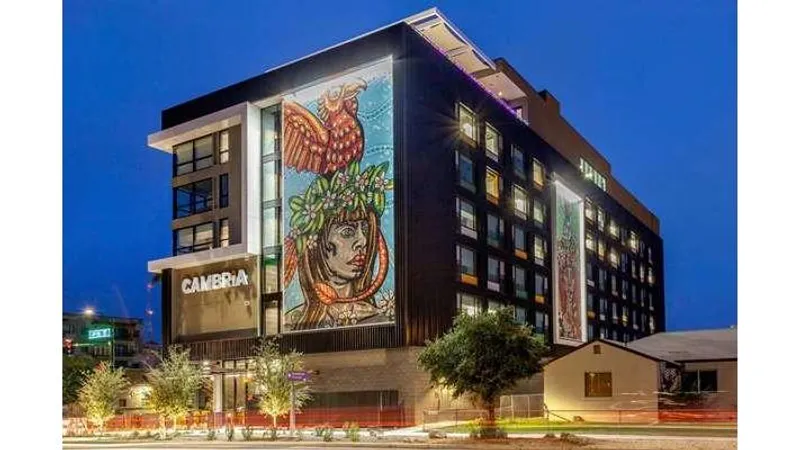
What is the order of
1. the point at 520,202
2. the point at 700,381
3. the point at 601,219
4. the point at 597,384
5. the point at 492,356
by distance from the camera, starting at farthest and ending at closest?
the point at 601,219, the point at 520,202, the point at 700,381, the point at 597,384, the point at 492,356

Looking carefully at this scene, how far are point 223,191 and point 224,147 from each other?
161cm

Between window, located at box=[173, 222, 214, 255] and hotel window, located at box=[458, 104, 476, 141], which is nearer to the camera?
hotel window, located at box=[458, 104, 476, 141]

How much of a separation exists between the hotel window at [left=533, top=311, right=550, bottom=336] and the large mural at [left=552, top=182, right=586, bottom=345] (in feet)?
2.72

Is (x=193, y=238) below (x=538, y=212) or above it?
below

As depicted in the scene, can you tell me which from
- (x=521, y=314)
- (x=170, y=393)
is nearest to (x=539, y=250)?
(x=521, y=314)

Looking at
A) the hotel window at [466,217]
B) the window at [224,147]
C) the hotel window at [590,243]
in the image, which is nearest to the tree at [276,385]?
the hotel window at [466,217]

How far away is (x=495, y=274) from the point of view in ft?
100

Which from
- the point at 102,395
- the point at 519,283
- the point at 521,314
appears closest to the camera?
the point at 102,395

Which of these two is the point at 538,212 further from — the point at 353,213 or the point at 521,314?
the point at 353,213

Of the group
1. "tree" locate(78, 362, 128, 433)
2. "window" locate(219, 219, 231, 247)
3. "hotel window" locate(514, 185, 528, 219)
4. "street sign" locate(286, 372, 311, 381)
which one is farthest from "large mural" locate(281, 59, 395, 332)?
"hotel window" locate(514, 185, 528, 219)

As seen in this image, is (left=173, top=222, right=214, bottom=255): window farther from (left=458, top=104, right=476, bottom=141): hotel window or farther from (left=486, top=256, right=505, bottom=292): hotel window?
(left=486, top=256, right=505, bottom=292): hotel window

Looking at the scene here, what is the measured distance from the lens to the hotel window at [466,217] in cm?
2784

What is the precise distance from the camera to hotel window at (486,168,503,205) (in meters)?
30.5
